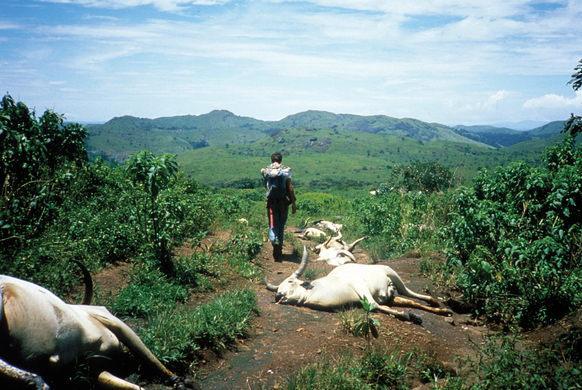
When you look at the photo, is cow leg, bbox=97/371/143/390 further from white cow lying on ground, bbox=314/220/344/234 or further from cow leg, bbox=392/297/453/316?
white cow lying on ground, bbox=314/220/344/234

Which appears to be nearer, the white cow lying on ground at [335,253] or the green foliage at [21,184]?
the green foliage at [21,184]

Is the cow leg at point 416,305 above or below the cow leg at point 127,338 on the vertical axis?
below

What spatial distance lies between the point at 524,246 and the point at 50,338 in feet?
20.7

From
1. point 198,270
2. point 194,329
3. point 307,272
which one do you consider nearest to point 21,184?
point 198,270

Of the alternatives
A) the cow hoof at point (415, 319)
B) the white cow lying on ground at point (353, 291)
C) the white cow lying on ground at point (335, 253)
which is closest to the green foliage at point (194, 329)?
the white cow lying on ground at point (353, 291)

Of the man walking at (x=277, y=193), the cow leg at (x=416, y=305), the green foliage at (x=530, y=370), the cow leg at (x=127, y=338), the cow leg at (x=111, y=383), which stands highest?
the man walking at (x=277, y=193)

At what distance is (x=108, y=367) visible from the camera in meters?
4.00

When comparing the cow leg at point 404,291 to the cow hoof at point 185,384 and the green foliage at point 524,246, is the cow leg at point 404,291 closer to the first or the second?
the green foliage at point 524,246

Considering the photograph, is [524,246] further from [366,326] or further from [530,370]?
[366,326]

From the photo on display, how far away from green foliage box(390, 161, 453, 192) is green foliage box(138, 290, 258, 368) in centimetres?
1848

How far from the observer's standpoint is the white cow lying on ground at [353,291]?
6.38 metres

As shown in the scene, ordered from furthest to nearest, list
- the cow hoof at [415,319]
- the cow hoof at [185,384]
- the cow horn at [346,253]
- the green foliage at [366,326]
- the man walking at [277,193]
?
1. the cow horn at [346,253]
2. the man walking at [277,193]
3. the cow hoof at [415,319]
4. the green foliage at [366,326]
5. the cow hoof at [185,384]

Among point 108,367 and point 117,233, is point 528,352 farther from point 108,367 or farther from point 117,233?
point 117,233

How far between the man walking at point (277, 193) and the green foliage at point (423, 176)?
14665 millimetres
